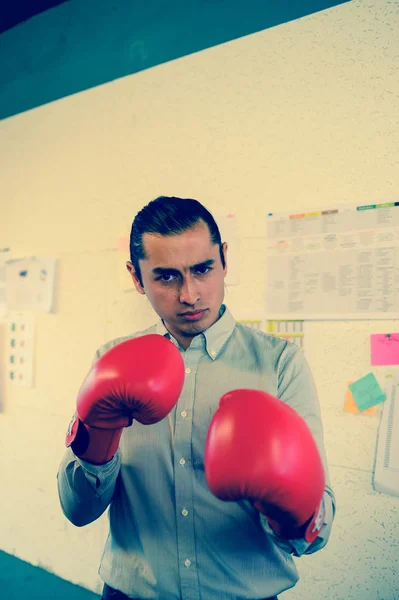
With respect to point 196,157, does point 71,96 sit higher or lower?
higher

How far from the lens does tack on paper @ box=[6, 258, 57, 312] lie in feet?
5.44

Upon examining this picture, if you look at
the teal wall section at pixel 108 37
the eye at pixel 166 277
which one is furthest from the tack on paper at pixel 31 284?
the eye at pixel 166 277

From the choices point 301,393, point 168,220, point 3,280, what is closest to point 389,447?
point 301,393

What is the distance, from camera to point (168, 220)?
85cm

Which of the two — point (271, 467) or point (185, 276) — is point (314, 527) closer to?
point (271, 467)

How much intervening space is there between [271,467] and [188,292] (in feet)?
1.25

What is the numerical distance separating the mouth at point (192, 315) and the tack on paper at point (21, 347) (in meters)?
1.10

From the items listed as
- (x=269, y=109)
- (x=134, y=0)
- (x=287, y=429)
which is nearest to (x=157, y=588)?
(x=287, y=429)

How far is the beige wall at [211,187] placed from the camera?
1057mm

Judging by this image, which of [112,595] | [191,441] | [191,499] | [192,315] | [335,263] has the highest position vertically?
[335,263]

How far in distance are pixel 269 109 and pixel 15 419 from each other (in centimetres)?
158

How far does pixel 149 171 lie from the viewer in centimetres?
142

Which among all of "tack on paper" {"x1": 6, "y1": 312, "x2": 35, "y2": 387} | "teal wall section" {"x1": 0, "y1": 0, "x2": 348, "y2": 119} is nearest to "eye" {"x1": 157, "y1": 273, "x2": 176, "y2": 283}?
"teal wall section" {"x1": 0, "y1": 0, "x2": 348, "y2": 119}

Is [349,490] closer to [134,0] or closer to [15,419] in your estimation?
[15,419]
